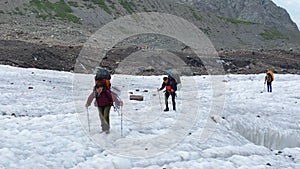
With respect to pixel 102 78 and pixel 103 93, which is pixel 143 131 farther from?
pixel 102 78

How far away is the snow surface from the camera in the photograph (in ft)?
39.0

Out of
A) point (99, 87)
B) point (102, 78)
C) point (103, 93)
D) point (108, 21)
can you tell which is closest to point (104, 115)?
point (103, 93)

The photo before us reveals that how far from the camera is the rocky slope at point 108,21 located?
40.9 m

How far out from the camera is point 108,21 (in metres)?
109

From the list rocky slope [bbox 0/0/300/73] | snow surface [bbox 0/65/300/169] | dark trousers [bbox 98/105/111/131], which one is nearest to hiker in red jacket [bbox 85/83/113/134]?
dark trousers [bbox 98/105/111/131]

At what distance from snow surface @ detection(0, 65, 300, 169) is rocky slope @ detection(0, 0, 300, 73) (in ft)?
52.7

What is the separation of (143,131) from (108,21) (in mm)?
96209

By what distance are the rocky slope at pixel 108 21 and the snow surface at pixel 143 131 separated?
52.7 ft

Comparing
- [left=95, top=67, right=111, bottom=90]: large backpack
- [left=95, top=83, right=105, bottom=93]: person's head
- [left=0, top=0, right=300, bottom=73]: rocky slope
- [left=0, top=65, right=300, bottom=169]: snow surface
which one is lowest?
[left=0, top=65, right=300, bottom=169]: snow surface

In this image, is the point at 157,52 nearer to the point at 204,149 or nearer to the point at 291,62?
the point at 291,62

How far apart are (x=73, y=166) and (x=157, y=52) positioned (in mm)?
37206

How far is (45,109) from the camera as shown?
17297mm

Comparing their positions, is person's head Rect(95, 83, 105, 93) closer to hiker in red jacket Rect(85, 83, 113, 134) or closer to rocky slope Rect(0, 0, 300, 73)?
hiker in red jacket Rect(85, 83, 113, 134)

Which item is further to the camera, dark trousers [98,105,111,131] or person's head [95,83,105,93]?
dark trousers [98,105,111,131]
